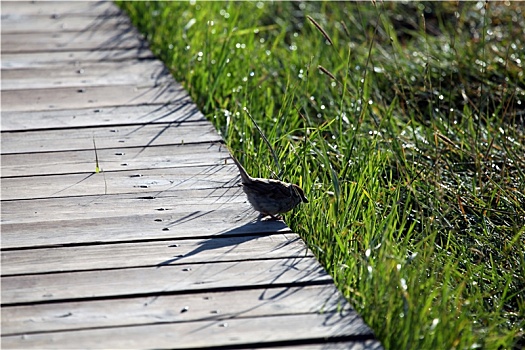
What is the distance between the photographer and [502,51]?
5602 mm

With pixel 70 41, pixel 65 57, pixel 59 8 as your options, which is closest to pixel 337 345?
pixel 65 57

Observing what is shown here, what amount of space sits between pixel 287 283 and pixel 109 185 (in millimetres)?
1110

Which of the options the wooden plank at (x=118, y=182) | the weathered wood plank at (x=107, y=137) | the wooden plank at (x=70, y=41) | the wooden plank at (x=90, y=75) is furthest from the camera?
the wooden plank at (x=70, y=41)

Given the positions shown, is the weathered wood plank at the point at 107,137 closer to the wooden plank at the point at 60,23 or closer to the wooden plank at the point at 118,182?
the wooden plank at the point at 118,182

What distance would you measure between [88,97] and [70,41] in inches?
45.6

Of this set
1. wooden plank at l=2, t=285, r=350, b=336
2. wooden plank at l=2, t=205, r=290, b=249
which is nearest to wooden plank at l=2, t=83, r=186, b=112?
wooden plank at l=2, t=205, r=290, b=249

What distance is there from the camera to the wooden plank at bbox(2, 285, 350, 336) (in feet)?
8.17

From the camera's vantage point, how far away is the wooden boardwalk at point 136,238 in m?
2.47

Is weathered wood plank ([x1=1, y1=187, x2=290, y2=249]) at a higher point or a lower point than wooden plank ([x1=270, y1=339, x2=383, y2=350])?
lower

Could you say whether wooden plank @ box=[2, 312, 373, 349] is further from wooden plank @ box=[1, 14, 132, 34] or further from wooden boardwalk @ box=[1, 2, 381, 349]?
wooden plank @ box=[1, 14, 132, 34]

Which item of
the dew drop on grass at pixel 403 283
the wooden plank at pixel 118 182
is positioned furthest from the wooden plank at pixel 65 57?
the dew drop on grass at pixel 403 283

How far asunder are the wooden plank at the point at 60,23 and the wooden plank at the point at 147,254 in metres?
3.24

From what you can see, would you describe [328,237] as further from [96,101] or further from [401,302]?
[96,101]

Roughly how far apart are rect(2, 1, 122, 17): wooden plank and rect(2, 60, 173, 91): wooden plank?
128 centimetres
